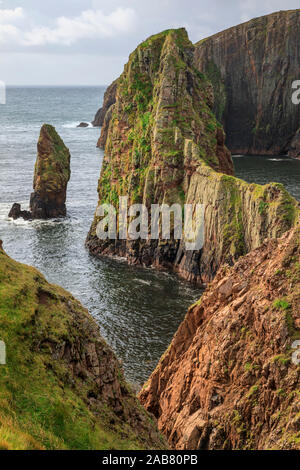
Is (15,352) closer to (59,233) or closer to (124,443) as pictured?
(124,443)

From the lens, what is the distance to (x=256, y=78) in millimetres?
176375

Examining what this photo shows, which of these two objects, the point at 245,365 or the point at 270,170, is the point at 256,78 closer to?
the point at 270,170

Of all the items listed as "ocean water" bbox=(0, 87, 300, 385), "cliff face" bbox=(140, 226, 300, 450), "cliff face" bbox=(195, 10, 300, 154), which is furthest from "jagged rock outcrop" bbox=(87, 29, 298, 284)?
"cliff face" bbox=(195, 10, 300, 154)

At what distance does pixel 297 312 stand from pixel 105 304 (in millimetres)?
42498

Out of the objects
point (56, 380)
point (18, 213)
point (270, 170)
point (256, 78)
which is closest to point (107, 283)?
point (18, 213)

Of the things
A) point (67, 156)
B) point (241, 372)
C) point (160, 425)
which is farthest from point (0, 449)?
point (67, 156)

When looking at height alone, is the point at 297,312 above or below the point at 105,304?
above

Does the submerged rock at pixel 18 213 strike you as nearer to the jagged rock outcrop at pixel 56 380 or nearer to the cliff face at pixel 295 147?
the jagged rock outcrop at pixel 56 380

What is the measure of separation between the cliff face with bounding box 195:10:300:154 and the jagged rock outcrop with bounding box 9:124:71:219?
8274 cm

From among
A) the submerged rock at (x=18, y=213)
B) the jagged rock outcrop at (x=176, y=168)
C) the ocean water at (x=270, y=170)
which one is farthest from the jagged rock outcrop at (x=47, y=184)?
the ocean water at (x=270, y=170)

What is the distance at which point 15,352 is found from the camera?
23.6m

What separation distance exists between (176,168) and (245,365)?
56.3 metres

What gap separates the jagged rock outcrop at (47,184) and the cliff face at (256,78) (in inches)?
3258
